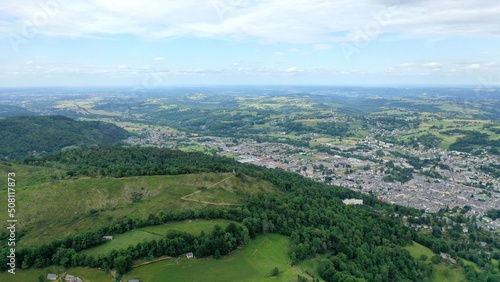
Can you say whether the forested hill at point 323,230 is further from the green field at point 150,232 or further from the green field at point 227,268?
the green field at point 227,268

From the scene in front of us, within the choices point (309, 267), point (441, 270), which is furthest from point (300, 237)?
point (441, 270)

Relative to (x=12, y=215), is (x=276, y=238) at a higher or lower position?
lower

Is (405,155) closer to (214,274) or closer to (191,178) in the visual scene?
(191,178)

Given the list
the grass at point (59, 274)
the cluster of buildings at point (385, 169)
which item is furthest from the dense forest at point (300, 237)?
the cluster of buildings at point (385, 169)

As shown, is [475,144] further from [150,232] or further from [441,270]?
[150,232]

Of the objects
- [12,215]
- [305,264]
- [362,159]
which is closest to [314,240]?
[305,264]

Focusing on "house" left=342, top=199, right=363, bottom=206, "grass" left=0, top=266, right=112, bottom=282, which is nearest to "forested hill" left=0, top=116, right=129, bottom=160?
"grass" left=0, top=266, right=112, bottom=282
